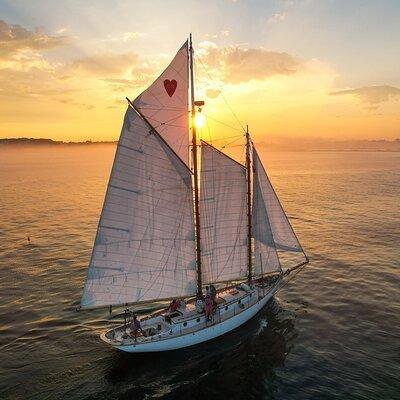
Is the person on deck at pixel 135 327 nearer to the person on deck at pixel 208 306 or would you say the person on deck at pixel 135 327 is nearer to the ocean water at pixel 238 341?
the ocean water at pixel 238 341

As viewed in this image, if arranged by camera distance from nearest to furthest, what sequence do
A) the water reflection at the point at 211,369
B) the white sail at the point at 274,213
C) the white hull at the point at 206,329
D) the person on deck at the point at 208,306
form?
the water reflection at the point at 211,369 < the white hull at the point at 206,329 < the person on deck at the point at 208,306 < the white sail at the point at 274,213

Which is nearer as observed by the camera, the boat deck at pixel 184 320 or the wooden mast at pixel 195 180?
the wooden mast at pixel 195 180

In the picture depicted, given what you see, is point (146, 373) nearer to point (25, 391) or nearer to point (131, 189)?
point (25, 391)

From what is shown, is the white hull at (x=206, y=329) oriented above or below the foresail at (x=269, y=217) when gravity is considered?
below

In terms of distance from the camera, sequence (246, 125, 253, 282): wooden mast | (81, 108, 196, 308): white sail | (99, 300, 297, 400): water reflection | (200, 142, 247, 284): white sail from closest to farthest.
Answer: (99, 300, 297, 400): water reflection → (81, 108, 196, 308): white sail → (200, 142, 247, 284): white sail → (246, 125, 253, 282): wooden mast

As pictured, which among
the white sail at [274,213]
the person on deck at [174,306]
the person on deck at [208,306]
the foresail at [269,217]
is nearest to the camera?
the person on deck at [208,306]

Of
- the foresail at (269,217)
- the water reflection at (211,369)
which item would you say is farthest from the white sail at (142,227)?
the foresail at (269,217)

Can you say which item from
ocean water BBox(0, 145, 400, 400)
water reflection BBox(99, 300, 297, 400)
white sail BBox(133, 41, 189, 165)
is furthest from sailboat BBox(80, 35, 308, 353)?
ocean water BBox(0, 145, 400, 400)

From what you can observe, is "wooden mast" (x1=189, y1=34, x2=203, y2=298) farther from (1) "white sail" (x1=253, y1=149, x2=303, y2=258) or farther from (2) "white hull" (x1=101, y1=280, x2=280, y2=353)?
(1) "white sail" (x1=253, y1=149, x2=303, y2=258)

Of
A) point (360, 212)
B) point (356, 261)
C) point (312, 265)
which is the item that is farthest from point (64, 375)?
point (360, 212)
